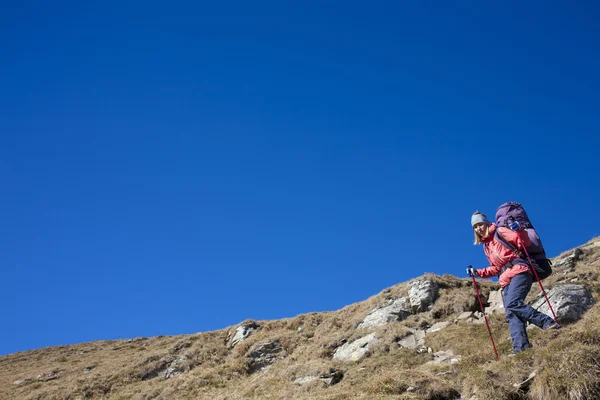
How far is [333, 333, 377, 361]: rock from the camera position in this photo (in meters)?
15.4

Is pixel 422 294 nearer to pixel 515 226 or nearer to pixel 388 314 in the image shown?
pixel 388 314

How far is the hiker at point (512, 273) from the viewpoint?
9102mm

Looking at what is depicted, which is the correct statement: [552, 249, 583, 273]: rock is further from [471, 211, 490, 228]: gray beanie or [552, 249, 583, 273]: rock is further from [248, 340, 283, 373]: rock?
[248, 340, 283, 373]: rock

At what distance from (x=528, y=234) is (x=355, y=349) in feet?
28.1

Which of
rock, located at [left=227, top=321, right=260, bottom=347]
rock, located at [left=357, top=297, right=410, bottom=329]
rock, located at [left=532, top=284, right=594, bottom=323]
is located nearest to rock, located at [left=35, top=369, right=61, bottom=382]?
rock, located at [left=227, top=321, right=260, bottom=347]

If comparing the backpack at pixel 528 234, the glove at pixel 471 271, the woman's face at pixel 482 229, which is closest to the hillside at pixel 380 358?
the backpack at pixel 528 234

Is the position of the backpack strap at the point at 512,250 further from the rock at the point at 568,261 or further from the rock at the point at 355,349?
the rock at the point at 568,261

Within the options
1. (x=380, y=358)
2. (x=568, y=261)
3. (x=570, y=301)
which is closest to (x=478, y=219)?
(x=570, y=301)

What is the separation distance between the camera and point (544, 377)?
24.5ft

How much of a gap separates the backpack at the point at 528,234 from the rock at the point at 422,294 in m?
8.56

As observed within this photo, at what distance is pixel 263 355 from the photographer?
784 inches

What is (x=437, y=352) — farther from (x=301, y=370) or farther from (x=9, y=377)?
(x=9, y=377)

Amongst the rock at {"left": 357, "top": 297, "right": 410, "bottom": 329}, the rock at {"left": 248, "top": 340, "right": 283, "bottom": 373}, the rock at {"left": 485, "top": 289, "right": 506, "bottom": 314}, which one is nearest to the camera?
the rock at {"left": 485, "top": 289, "right": 506, "bottom": 314}

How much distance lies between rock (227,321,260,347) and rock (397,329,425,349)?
34.1 feet
